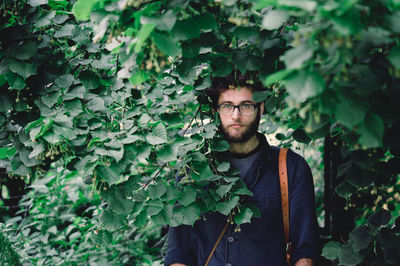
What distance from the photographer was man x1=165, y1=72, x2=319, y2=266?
2.21m

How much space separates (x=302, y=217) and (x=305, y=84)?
144 centimetres

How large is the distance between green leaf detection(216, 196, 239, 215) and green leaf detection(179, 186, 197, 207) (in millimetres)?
153

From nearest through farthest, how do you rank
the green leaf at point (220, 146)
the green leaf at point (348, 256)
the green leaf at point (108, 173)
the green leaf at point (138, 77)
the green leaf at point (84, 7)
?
the green leaf at point (84, 7) < the green leaf at point (138, 77) < the green leaf at point (108, 173) < the green leaf at point (348, 256) < the green leaf at point (220, 146)

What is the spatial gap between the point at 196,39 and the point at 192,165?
73cm

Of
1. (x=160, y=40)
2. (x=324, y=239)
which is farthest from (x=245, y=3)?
(x=324, y=239)

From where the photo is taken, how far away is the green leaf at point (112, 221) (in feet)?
5.90

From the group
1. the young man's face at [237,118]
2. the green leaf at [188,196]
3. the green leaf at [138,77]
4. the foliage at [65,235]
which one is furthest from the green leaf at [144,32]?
the foliage at [65,235]

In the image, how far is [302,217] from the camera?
2207 millimetres

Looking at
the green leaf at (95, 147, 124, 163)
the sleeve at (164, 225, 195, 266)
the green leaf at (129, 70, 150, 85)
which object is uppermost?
the green leaf at (129, 70, 150, 85)

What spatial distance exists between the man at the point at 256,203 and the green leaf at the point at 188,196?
1.28 feet

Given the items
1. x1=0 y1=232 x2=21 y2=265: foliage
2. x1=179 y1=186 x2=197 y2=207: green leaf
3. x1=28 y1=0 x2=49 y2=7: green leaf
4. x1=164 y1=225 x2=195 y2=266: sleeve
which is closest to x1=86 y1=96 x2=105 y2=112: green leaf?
x1=28 y1=0 x2=49 y2=7: green leaf

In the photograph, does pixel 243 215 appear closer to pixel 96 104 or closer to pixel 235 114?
pixel 235 114

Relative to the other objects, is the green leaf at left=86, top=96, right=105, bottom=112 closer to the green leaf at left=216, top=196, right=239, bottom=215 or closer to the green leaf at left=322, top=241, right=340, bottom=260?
the green leaf at left=216, top=196, right=239, bottom=215

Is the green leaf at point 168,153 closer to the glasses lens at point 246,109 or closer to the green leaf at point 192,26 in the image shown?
the green leaf at point 192,26
